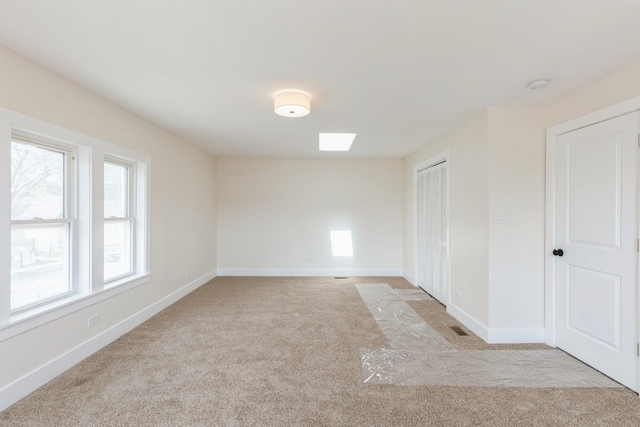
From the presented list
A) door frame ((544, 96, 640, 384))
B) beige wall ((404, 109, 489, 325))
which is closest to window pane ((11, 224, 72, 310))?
beige wall ((404, 109, 489, 325))

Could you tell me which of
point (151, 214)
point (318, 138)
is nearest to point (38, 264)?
point (151, 214)

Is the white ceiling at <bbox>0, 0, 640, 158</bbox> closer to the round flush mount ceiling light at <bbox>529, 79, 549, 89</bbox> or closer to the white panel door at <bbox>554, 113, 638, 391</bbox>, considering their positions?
the round flush mount ceiling light at <bbox>529, 79, 549, 89</bbox>

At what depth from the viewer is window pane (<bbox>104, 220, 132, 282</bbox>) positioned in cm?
297

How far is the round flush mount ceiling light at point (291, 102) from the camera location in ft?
8.06

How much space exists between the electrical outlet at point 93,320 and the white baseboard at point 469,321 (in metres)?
3.75

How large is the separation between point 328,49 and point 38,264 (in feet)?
9.07

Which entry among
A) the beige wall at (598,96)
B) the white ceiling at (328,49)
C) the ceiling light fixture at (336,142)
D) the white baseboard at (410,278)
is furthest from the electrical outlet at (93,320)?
the beige wall at (598,96)

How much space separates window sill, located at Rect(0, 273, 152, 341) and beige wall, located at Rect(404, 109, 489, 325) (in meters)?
3.76

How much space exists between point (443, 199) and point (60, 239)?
428 centimetres

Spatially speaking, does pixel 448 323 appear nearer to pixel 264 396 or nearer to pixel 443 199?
pixel 443 199

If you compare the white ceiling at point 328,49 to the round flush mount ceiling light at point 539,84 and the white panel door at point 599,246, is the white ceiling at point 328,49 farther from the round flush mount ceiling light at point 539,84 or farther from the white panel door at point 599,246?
the white panel door at point 599,246

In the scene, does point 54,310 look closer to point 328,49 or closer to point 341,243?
point 328,49

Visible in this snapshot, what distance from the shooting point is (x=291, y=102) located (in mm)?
2447

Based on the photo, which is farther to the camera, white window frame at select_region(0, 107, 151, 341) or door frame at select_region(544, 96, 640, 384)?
door frame at select_region(544, 96, 640, 384)
